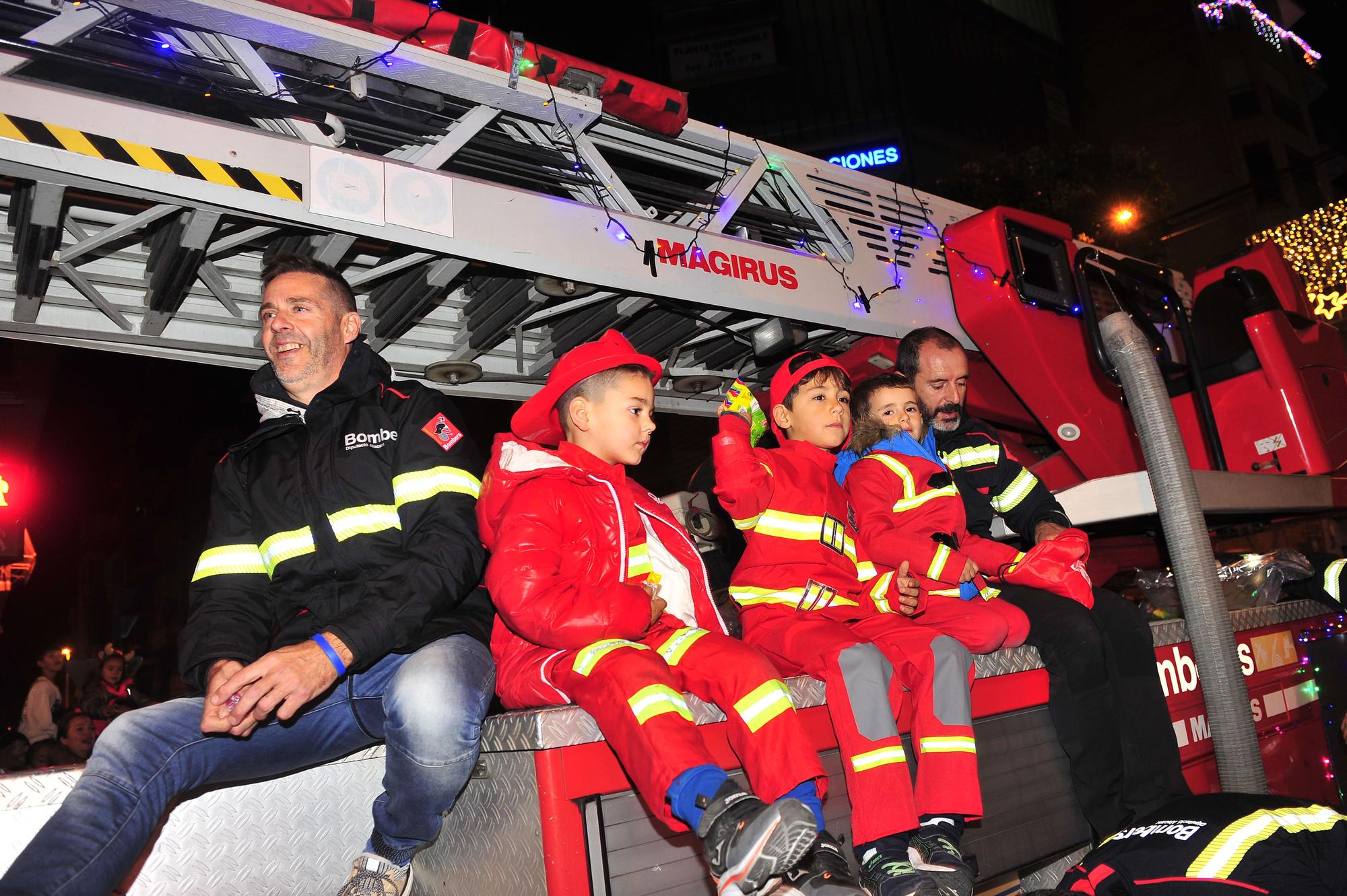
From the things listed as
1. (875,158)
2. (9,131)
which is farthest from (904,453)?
(875,158)

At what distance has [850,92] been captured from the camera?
1862 centimetres

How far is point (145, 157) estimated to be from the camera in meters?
2.38

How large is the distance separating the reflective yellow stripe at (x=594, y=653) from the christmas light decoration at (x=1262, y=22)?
24.7m

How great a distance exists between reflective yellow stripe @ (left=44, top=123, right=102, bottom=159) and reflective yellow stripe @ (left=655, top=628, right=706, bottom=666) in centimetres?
192

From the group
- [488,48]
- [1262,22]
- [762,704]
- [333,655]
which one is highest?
[1262,22]

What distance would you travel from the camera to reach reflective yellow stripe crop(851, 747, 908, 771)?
229 cm

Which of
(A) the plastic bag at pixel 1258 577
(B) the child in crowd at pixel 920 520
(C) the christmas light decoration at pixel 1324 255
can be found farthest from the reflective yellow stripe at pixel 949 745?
(C) the christmas light decoration at pixel 1324 255

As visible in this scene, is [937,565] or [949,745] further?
[937,565]

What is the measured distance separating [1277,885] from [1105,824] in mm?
926

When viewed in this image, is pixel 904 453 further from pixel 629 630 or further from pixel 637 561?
→ pixel 629 630

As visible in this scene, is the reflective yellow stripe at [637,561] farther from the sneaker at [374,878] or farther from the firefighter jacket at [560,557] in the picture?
the sneaker at [374,878]

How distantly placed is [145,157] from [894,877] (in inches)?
103

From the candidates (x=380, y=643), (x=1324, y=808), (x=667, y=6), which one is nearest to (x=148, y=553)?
(x=667, y=6)

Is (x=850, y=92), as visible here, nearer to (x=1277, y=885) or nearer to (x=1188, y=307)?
(x=1188, y=307)
